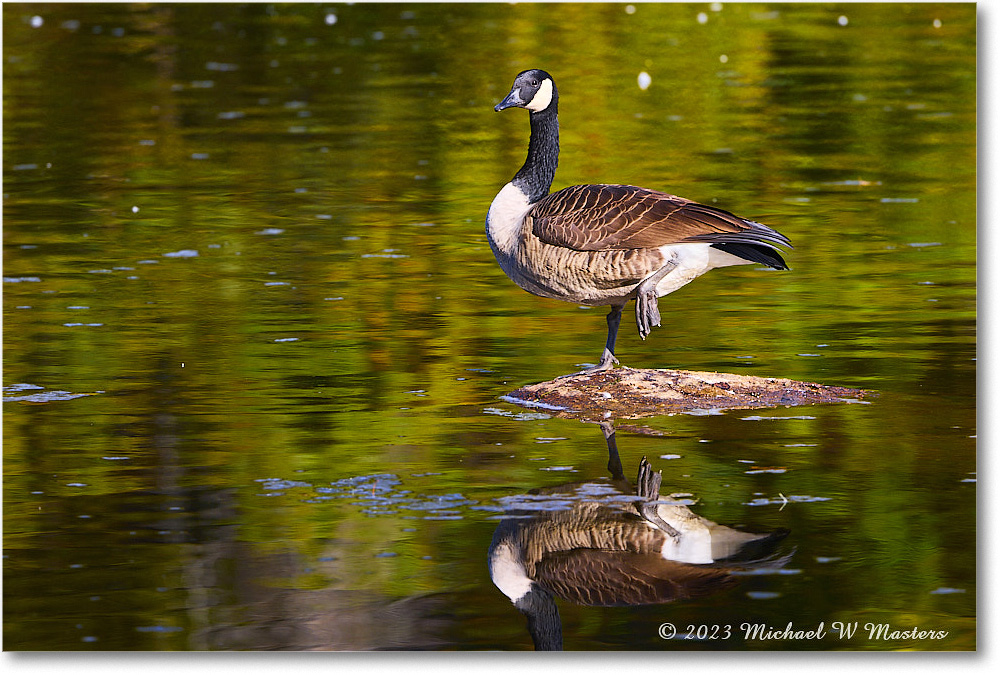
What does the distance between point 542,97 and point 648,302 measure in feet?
4.73

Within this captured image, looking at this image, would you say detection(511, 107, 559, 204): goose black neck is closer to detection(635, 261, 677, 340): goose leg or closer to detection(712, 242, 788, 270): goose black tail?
detection(635, 261, 677, 340): goose leg

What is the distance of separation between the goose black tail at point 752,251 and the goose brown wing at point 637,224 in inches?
1.8

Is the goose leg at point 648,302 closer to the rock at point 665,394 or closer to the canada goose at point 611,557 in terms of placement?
the rock at point 665,394

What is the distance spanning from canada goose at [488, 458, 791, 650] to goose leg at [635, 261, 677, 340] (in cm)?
163

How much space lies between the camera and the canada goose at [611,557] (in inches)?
259

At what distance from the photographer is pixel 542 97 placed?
9.20 metres

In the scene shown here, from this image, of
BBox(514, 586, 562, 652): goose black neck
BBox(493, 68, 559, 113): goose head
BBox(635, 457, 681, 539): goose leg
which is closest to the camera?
BBox(514, 586, 562, 652): goose black neck

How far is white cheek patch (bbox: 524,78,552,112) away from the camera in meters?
9.16

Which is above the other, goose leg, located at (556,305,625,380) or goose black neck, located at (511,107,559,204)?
goose black neck, located at (511,107,559,204)

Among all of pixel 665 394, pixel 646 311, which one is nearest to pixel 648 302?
pixel 646 311

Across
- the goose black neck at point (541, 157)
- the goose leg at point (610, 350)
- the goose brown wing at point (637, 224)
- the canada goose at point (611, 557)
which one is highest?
the goose black neck at point (541, 157)

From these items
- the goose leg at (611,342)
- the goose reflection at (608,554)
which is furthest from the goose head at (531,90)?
the goose reflection at (608,554)

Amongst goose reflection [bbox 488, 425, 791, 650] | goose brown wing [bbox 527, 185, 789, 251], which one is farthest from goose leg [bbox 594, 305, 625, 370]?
goose reflection [bbox 488, 425, 791, 650]

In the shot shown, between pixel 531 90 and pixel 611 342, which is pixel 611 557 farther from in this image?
pixel 531 90
